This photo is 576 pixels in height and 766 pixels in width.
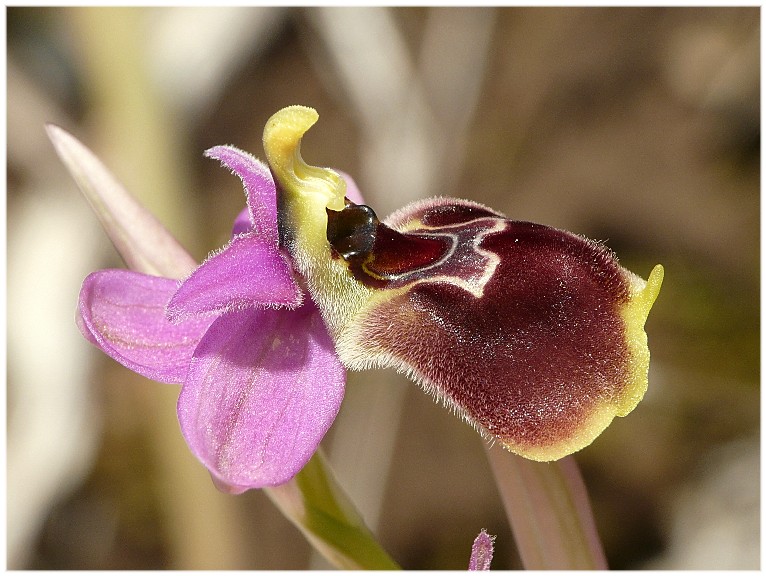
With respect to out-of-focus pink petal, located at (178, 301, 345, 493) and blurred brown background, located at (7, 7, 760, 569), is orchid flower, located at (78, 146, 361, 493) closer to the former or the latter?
out-of-focus pink petal, located at (178, 301, 345, 493)

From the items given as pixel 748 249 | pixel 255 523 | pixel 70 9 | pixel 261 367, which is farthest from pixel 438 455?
pixel 261 367

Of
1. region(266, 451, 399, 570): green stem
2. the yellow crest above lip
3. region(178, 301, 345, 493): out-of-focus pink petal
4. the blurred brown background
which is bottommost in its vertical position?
the blurred brown background

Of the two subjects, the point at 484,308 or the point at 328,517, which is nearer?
the point at 484,308

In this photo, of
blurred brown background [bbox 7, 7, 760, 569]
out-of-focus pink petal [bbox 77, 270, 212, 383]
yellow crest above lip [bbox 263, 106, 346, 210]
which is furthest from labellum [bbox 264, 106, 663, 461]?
blurred brown background [bbox 7, 7, 760, 569]

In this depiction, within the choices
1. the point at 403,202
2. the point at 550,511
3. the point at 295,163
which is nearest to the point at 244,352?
the point at 295,163

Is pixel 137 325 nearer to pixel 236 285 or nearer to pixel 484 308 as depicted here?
pixel 236 285

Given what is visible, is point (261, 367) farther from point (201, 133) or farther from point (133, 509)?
point (201, 133)
